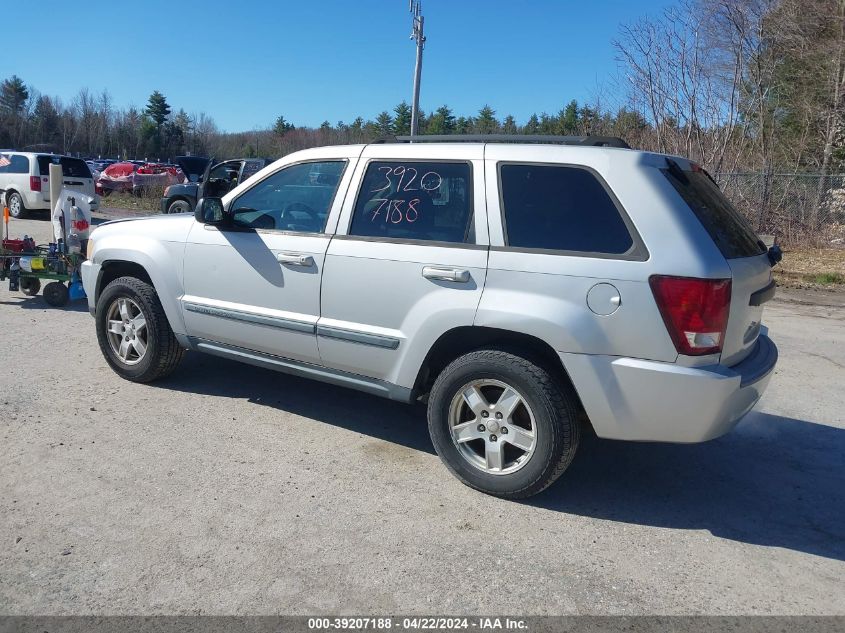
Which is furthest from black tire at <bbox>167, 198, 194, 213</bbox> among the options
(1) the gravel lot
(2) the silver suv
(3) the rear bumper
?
(3) the rear bumper

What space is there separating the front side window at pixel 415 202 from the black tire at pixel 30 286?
5891 millimetres

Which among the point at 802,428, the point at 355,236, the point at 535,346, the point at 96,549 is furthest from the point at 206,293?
the point at 802,428

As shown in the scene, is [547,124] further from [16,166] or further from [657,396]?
[657,396]

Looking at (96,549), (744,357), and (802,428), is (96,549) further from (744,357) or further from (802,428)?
(802,428)

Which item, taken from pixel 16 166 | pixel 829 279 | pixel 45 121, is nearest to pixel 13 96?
pixel 45 121

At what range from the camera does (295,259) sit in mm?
4414

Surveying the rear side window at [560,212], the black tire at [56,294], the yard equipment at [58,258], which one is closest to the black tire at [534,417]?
the rear side window at [560,212]

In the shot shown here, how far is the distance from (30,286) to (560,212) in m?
7.22

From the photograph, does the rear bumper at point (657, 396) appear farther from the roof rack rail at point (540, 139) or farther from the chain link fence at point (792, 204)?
the chain link fence at point (792, 204)

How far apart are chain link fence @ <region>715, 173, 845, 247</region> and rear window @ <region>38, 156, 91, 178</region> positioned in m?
16.9

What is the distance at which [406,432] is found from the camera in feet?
15.7

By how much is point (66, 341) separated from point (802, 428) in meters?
6.43

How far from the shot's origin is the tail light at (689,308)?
330cm

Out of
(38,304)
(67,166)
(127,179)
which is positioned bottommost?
(38,304)
